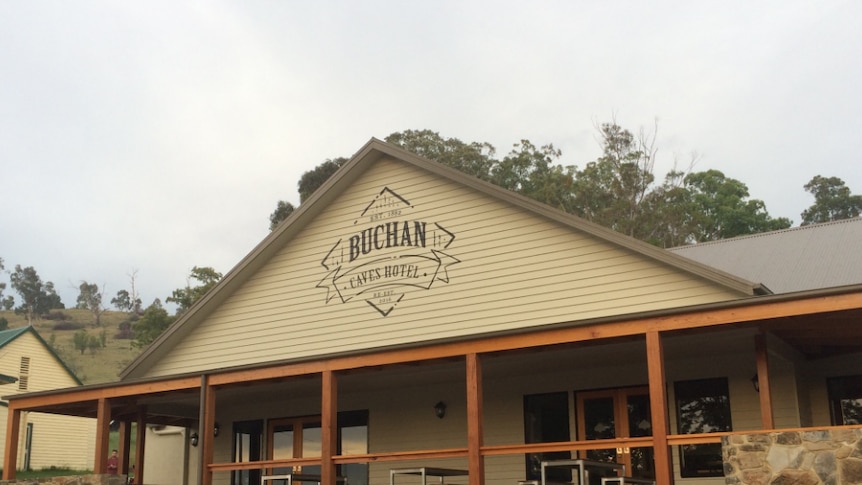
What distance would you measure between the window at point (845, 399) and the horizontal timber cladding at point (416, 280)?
229 cm

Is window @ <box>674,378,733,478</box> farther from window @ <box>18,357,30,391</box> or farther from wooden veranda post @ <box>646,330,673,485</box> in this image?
window @ <box>18,357,30,391</box>

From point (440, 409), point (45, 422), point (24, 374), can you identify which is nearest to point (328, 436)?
point (440, 409)

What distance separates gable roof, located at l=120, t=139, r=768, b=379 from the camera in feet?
41.7

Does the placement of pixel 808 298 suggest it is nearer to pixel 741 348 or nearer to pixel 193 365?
pixel 741 348

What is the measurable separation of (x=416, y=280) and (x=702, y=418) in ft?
15.5

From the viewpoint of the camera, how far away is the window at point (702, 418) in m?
13.0

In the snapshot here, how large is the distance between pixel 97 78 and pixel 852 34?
2859cm

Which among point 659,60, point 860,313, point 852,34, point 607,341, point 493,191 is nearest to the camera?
point 860,313

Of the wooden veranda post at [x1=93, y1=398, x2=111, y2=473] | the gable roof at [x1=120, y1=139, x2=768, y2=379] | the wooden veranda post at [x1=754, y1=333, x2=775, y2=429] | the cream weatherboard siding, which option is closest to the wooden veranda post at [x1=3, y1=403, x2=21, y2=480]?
the wooden veranda post at [x1=93, y1=398, x2=111, y2=473]

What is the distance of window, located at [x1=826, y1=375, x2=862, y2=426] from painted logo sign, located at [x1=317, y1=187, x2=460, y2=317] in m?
5.68

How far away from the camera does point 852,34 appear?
121 ft

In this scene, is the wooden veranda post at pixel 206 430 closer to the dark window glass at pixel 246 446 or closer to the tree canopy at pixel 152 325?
the dark window glass at pixel 246 446

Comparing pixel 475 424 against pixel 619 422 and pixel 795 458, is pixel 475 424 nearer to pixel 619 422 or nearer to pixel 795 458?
pixel 619 422

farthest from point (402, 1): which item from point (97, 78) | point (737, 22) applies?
point (737, 22)
